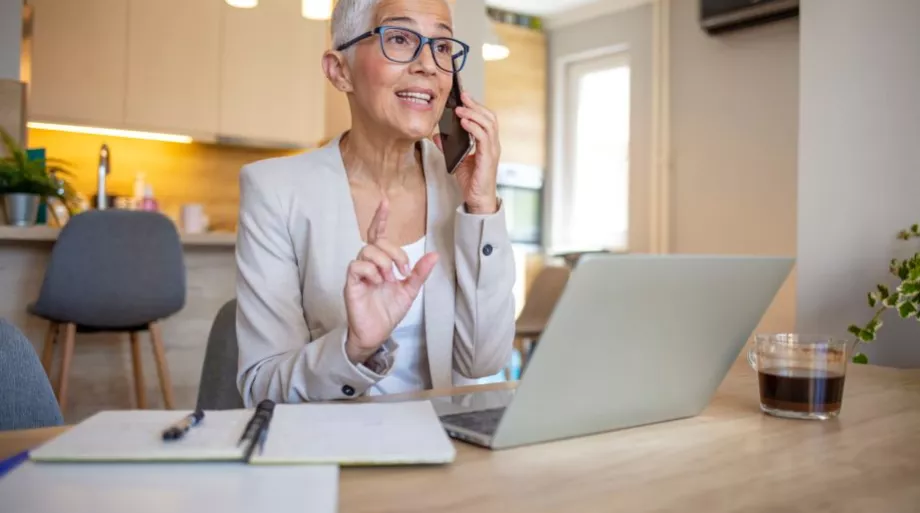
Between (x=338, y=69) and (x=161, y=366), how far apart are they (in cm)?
222

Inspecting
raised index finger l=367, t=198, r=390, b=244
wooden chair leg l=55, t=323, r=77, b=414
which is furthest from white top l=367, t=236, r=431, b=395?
wooden chair leg l=55, t=323, r=77, b=414

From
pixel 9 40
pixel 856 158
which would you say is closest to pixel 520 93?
pixel 9 40

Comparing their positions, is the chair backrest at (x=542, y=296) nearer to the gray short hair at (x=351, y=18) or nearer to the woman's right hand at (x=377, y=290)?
the gray short hair at (x=351, y=18)

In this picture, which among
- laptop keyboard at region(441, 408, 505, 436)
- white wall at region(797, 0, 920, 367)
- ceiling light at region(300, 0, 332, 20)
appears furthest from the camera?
ceiling light at region(300, 0, 332, 20)

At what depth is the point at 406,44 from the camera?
122 cm

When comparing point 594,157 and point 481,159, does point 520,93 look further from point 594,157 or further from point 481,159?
point 481,159

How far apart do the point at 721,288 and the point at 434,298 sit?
615mm

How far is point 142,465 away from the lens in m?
0.58

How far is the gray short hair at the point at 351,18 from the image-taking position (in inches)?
48.6

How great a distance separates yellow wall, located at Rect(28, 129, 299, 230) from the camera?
4371mm

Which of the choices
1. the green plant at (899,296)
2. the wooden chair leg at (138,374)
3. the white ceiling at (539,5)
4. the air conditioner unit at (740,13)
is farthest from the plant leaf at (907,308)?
the white ceiling at (539,5)

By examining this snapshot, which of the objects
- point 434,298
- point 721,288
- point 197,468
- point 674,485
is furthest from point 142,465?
point 434,298

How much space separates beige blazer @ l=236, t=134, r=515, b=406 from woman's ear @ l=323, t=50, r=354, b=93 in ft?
0.36

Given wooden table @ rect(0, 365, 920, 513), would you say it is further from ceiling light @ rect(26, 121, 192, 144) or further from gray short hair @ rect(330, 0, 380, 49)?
ceiling light @ rect(26, 121, 192, 144)
